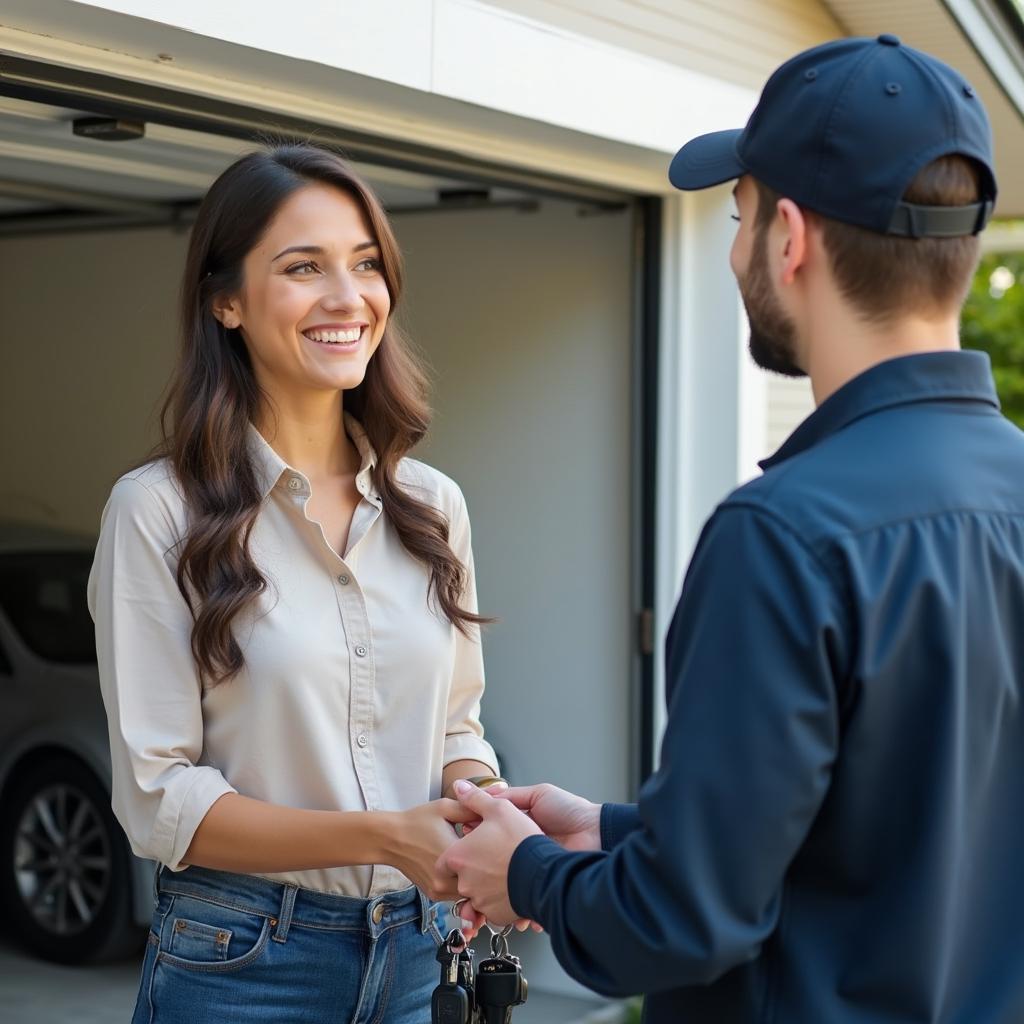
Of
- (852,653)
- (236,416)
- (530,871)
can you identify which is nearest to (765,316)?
(852,653)

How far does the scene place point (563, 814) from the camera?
2.27m

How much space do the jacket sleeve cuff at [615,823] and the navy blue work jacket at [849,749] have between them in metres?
0.44

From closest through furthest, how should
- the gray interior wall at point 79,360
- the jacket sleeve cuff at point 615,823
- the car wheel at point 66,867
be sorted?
the jacket sleeve cuff at point 615,823
the car wheel at point 66,867
the gray interior wall at point 79,360

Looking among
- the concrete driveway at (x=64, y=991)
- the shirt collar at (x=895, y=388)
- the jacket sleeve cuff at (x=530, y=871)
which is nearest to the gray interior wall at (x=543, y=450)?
the concrete driveway at (x=64, y=991)

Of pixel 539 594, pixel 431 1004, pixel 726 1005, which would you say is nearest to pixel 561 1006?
pixel 539 594

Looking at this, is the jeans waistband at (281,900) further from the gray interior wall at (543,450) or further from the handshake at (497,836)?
the gray interior wall at (543,450)

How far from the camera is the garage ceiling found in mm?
4223

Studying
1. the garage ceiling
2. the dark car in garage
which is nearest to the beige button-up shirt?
the garage ceiling

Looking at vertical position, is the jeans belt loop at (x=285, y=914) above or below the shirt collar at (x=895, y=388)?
below

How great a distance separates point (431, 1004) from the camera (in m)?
2.40

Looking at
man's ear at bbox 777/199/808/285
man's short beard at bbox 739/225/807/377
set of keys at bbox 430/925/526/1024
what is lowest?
set of keys at bbox 430/925/526/1024

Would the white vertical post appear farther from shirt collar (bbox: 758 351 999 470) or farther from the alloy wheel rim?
shirt collar (bbox: 758 351 999 470)

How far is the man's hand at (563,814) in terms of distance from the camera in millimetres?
2199

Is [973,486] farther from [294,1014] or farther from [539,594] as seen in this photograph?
[539,594]
